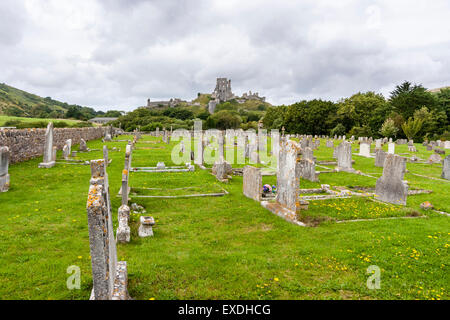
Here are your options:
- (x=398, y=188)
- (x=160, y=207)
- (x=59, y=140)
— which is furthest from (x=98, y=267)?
(x=59, y=140)

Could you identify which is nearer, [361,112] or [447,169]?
[447,169]

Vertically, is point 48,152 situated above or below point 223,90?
below

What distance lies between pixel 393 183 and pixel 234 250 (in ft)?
24.4

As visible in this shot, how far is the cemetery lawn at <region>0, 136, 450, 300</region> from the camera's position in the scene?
4793 millimetres

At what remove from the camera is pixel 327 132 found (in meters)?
65.0

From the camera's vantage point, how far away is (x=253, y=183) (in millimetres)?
10914

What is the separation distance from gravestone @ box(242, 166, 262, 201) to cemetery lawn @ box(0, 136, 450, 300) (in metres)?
0.39

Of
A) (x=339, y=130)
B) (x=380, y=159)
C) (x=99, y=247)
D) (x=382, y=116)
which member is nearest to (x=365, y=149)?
(x=380, y=159)

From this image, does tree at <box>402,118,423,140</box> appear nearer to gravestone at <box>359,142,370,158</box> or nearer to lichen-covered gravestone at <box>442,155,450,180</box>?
gravestone at <box>359,142,370,158</box>

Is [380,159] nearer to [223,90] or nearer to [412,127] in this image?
[412,127]

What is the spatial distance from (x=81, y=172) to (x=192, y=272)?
12176mm

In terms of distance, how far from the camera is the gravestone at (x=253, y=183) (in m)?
10.6
